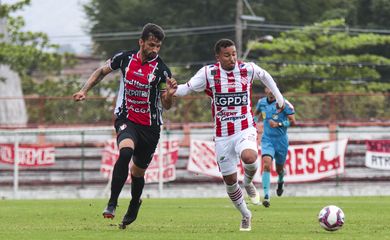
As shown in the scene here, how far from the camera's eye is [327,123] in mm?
31594

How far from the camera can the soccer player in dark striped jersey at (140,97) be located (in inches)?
467

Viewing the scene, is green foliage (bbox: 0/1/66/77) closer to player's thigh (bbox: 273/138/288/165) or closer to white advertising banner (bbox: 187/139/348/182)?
white advertising banner (bbox: 187/139/348/182)

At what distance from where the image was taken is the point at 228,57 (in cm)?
1231

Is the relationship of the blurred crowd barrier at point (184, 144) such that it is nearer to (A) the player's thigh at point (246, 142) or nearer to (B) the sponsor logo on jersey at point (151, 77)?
(A) the player's thigh at point (246, 142)

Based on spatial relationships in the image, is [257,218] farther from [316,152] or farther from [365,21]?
[365,21]

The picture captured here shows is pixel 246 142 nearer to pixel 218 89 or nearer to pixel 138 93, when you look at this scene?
pixel 218 89

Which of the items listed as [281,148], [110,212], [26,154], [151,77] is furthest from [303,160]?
[110,212]

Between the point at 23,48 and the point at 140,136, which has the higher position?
the point at 23,48

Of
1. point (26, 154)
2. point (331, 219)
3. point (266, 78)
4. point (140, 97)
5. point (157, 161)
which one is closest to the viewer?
point (331, 219)

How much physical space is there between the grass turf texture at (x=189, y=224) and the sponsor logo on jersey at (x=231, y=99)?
150 centimetres

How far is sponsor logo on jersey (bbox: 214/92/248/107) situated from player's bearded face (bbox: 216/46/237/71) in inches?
12.5

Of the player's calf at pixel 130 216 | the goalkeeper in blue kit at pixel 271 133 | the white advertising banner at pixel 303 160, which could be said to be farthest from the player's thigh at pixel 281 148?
the player's calf at pixel 130 216

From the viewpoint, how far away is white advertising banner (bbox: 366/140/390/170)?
93.7 feet

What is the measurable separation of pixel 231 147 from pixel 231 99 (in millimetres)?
587
